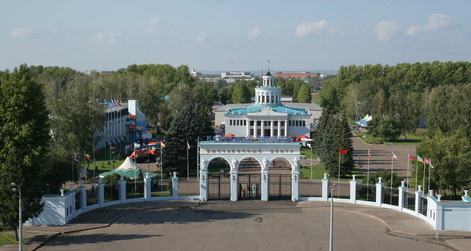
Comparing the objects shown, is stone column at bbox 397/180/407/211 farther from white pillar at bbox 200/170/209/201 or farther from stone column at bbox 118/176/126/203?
stone column at bbox 118/176/126/203

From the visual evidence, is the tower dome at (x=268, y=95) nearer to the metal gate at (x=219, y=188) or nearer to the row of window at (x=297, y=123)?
the row of window at (x=297, y=123)

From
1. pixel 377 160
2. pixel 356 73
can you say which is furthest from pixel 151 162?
pixel 356 73

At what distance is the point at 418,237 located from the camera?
30453 mm

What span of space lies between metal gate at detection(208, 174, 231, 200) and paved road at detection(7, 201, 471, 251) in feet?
4.83

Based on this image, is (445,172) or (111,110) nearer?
(445,172)

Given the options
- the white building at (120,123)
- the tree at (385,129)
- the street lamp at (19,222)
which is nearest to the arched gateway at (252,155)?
the street lamp at (19,222)

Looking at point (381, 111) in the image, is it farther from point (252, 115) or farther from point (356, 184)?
point (356, 184)

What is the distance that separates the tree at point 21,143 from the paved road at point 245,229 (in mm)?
2333

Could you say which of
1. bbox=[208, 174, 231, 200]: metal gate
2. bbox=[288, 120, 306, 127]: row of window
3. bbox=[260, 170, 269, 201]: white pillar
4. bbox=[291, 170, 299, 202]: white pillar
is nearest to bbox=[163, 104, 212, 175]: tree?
bbox=[208, 174, 231, 200]: metal gate

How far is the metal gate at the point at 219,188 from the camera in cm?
4069

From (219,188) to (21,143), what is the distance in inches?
593

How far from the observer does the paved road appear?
28875mm

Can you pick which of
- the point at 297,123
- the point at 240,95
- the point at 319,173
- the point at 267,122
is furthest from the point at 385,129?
the point at 240,95

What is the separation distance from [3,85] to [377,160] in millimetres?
49169
